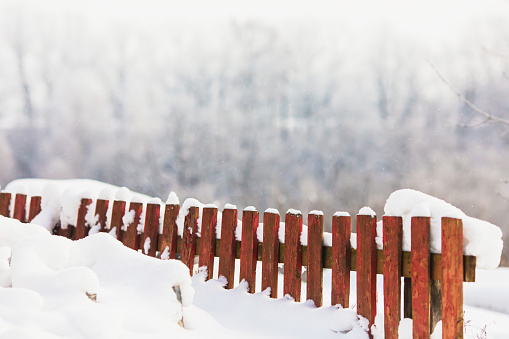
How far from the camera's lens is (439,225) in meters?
3.06

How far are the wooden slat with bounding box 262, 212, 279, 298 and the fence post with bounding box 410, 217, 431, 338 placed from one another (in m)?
1.26

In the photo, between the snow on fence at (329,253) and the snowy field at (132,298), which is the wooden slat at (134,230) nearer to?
the snow on fence at (329,253)

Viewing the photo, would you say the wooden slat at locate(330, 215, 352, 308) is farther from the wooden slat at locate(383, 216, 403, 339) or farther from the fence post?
the fence post

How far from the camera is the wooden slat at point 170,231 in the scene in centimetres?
451

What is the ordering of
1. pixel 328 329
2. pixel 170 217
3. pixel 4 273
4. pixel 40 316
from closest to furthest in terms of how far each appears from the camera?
pixel 40 316, pixel 4 273, pixel 328 329, pixel 170 217

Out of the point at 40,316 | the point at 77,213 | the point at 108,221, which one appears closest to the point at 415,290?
the point at 40,316

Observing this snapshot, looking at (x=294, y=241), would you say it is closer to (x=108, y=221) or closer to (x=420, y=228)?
(x=420, y=228)

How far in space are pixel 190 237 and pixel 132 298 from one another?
198 centimetres

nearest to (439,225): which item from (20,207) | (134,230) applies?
(134,230)

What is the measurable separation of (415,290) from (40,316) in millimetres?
2589

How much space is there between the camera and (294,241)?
12.1 ft

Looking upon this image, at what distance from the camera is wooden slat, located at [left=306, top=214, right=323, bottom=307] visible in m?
3.55

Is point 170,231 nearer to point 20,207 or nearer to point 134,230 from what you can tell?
point 134,230

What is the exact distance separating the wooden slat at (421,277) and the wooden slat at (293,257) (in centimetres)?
102
